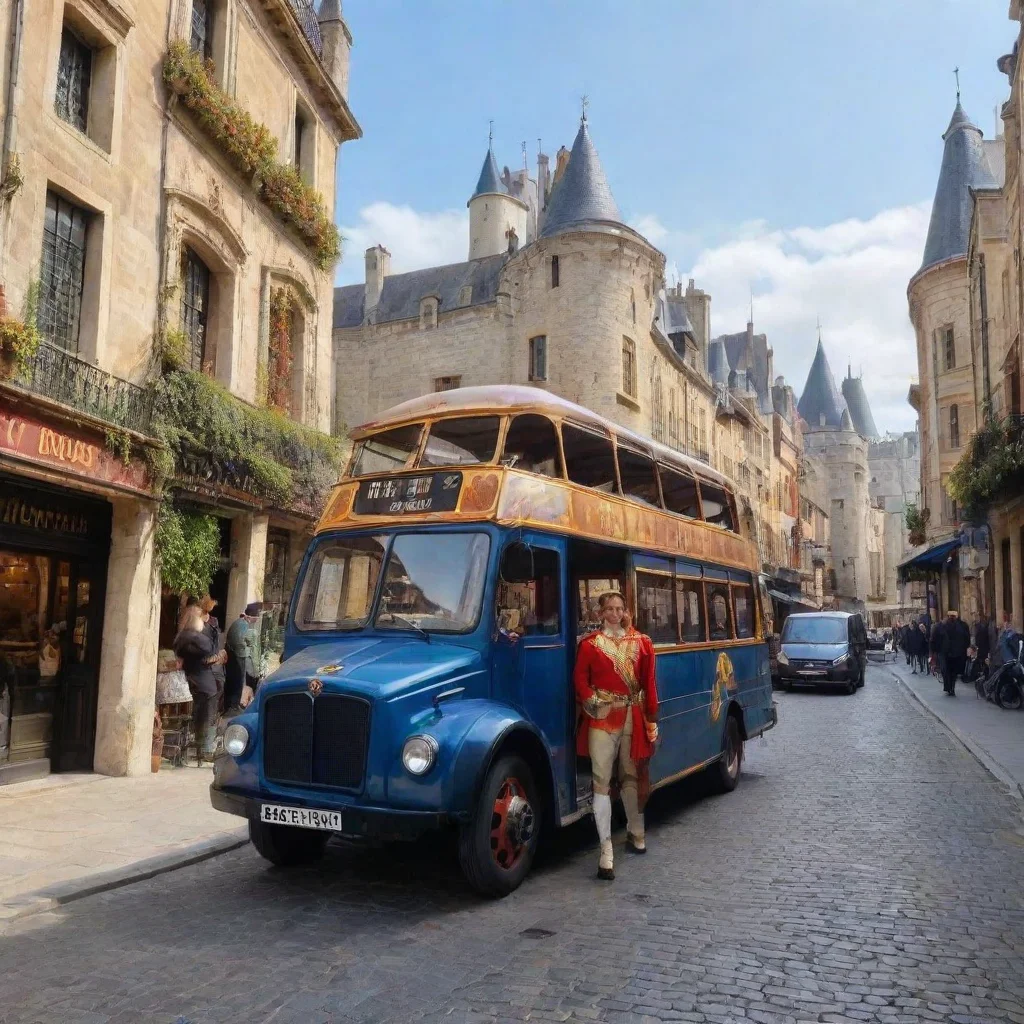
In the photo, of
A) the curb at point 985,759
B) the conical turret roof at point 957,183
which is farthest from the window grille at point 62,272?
the conical turret roof at point 957,183

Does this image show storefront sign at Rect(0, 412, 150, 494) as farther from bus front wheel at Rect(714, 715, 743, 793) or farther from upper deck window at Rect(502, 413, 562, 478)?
bus front wheel at Rect(714, 715, 743, 793)

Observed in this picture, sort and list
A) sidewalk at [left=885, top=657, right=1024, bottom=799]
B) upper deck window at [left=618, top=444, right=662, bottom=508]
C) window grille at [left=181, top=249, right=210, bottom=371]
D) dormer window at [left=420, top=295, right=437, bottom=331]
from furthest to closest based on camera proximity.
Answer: dormer window at [left=420, top=295, right=437, bottom=331], window grille at [left=181, top=249, right=210, bottom=371], sidewalk at [left=885, top=657, right=1024, bottom=799], upper deck window at [left=618, top=444, right=662, bottom=508]

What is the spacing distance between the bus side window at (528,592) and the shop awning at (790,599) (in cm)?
3561

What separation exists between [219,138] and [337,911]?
34.8ft

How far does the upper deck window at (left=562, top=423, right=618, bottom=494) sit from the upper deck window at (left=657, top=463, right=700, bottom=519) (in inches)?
45.3

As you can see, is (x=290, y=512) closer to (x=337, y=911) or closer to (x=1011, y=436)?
(x=337, y=911)

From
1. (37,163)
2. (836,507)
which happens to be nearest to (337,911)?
Result: (37,163)

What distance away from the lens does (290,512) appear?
13.6 meters

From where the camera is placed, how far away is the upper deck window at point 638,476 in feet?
27.3

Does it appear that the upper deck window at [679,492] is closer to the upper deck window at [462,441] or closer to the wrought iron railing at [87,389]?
the upper deck window at [462,441]

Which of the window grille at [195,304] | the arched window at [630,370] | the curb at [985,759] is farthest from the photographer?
the arched window at [630,370]

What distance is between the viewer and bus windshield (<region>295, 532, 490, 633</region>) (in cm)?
625

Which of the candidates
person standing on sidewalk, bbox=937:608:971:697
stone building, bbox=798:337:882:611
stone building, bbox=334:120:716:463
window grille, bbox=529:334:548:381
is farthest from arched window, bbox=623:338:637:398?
stone building, bbox=798:337:882:611

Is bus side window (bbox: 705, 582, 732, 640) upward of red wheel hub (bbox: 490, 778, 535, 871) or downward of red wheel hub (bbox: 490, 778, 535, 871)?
upward
